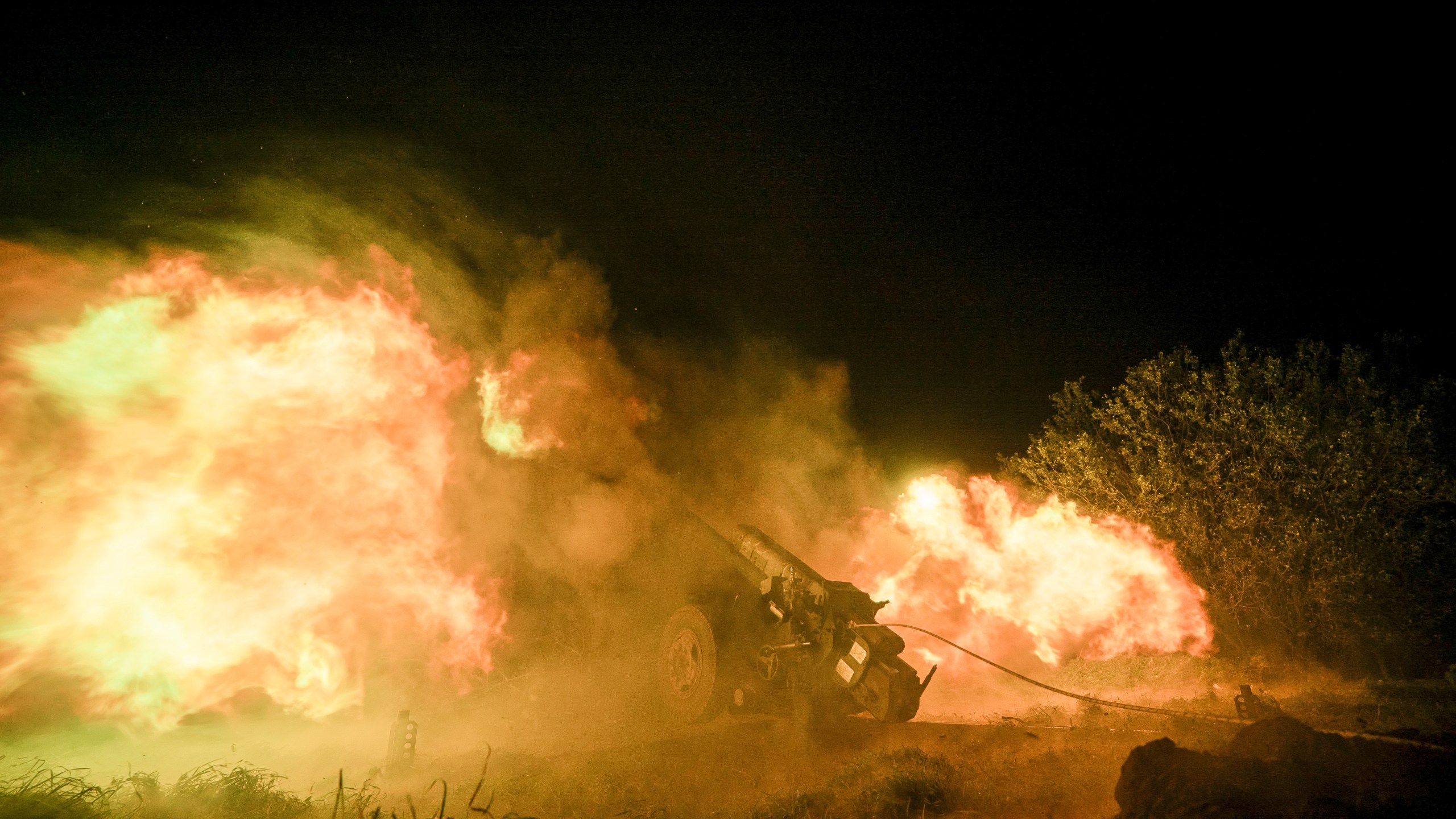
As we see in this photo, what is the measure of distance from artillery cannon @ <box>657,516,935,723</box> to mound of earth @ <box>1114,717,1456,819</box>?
303 cm

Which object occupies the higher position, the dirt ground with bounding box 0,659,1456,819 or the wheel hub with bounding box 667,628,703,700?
the wheel hub with bounding box 667,628,703,700

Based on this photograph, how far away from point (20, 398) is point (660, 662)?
411 inches

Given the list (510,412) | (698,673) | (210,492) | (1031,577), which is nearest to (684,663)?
(698,673)

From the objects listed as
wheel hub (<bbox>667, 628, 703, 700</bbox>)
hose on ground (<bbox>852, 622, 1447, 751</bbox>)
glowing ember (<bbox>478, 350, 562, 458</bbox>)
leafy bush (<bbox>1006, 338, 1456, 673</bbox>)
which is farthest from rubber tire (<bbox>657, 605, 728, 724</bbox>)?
leafy bush (<bbox>1006, 338, 1456, 673</bbox>)

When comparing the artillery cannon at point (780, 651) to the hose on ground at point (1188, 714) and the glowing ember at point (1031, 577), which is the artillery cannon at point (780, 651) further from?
the glowing ember at point (1031, 577)

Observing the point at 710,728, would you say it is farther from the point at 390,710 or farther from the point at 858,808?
the point at 390,710

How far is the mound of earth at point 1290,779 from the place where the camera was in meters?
4.65

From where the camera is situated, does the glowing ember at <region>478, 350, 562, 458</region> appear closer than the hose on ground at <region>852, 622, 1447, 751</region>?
No

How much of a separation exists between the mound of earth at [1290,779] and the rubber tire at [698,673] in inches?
218

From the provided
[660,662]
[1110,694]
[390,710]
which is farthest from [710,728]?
[1110,694]

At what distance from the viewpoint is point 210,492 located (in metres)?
10.0

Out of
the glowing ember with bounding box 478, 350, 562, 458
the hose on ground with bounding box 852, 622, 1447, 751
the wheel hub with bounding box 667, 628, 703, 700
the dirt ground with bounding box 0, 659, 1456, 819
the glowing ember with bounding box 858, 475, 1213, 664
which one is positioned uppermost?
the glowing ember with bounding box 478, 350, 562, 458

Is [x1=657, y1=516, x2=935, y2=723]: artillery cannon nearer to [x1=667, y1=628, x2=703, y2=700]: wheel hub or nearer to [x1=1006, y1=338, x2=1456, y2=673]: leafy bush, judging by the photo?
[x1=667, y1=628, x2=703, y2=700]: wheel hub

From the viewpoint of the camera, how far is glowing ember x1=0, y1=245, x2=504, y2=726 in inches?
356
